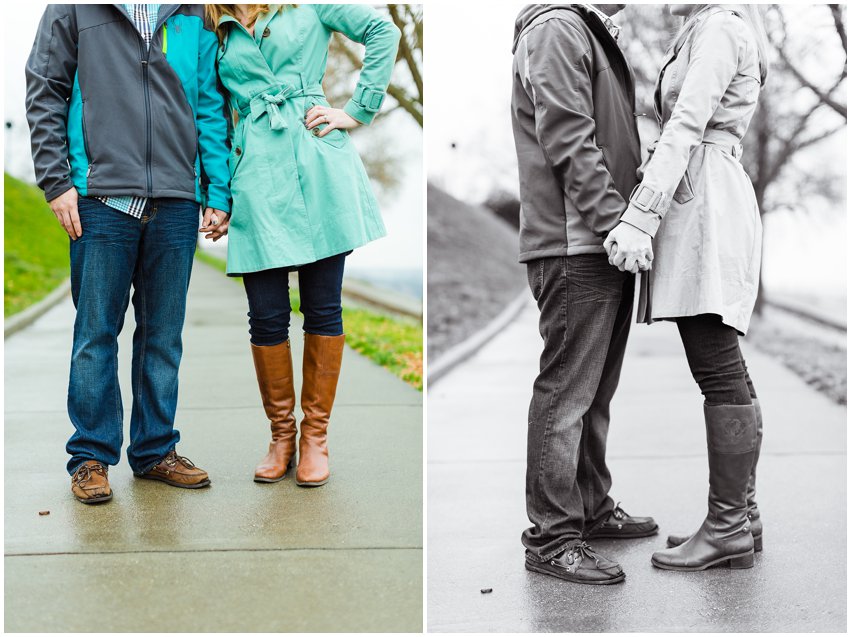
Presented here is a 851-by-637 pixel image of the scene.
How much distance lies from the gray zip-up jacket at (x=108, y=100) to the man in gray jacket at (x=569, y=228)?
1266mm

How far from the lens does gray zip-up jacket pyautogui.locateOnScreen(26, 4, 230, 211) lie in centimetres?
333

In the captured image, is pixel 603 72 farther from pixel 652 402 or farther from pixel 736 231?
pixel 652 402

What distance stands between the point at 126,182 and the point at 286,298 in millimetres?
767

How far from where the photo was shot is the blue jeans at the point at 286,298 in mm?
3664

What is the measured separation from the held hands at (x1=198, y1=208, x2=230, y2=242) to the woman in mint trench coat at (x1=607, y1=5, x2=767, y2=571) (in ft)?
5.03

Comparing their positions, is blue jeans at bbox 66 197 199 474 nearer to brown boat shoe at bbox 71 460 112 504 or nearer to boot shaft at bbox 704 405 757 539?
brown boat shoe at bbox 71 460 112 504

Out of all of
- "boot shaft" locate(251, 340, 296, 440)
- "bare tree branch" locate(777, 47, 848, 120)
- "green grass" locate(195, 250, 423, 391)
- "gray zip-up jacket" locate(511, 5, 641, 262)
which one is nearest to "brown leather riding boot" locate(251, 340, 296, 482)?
"boot shaft" locate(251, 340, 296, 440)

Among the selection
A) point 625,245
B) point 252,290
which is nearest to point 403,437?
point 252,290

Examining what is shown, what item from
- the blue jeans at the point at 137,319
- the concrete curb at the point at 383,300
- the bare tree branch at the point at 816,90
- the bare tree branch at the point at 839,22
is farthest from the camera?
the concrete curb at the point at 383,300

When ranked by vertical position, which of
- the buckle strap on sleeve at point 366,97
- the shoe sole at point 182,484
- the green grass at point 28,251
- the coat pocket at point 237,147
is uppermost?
the buckle strap on sleeve at point 366,97

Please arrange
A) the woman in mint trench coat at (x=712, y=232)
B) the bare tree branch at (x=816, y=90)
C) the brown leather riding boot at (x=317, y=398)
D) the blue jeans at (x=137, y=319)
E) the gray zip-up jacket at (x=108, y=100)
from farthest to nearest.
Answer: the bare tree branch at (x=816, y=90) → the brown leather riding boot at (x=317, y=398) → the blue jeans at (x=137, y=319) → the gray zip-up jacket at (x=108, y=100) → the woman in mint trench coat at (x=712, y=232)

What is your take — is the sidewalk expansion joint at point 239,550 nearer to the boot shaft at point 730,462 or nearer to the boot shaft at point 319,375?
the boot shaft at point 319,375

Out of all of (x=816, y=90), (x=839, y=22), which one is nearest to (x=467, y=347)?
(x=816, y=90)

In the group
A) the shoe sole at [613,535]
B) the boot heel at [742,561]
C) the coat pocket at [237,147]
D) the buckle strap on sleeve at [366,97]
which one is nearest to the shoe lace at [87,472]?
the coat pocket at [237,147]
